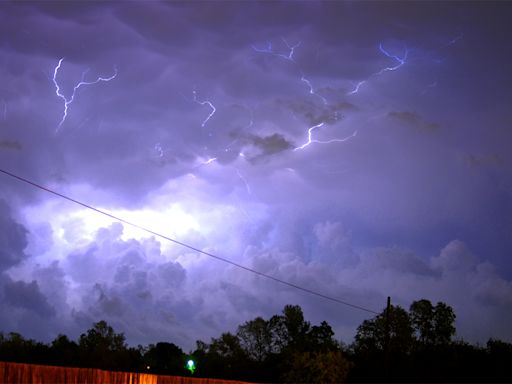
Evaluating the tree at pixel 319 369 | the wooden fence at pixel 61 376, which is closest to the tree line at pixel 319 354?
the tree at pixel 319 369

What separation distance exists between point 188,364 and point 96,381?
12.1 meters

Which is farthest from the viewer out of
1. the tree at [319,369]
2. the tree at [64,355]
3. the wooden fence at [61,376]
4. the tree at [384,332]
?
the tree at [384,332]

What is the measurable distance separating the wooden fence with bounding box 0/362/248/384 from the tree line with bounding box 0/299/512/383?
1259cm

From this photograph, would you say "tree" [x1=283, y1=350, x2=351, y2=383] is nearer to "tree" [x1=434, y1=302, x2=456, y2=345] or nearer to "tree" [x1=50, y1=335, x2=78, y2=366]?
"tree" [x1=50, y1=335, x2=78, y2=366]

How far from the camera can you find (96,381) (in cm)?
1495

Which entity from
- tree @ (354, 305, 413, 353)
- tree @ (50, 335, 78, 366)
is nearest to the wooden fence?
tree @ (50, 335, 78, 366)

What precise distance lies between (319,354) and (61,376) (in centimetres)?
1673

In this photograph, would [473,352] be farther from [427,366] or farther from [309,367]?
[309,367]

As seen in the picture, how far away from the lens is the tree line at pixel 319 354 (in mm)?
29516

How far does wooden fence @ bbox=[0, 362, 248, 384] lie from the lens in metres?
12.5

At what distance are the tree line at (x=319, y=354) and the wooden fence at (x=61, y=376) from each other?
12.6m

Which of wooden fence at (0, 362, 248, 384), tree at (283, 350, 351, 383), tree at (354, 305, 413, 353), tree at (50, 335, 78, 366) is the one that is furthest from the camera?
tree at (354, 305, 413, 353)

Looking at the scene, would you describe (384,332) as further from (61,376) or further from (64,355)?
(61,376)

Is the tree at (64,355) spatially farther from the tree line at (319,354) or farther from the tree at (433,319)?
the tree at (433,319)
